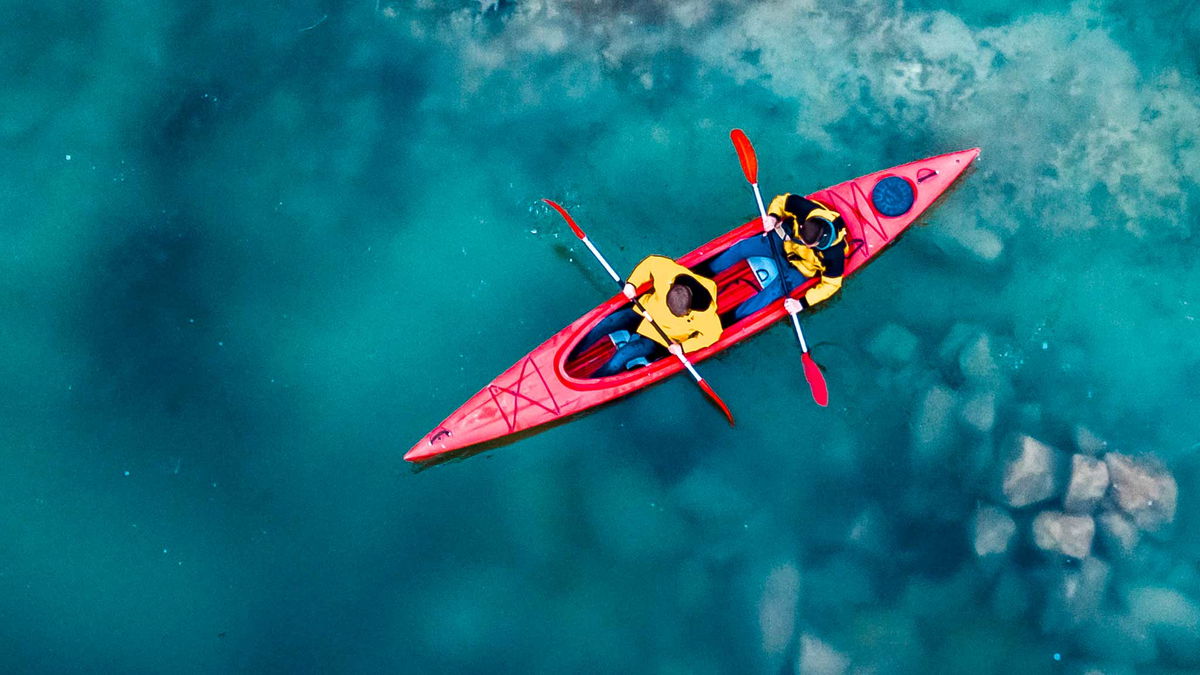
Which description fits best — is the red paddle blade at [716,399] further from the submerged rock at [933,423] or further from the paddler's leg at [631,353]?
the submerged rock at [933,423]

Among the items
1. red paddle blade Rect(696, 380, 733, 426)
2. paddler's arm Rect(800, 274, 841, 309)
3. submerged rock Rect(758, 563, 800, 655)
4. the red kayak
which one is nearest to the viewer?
paddler's arm Rect(800, 274, 841, 309)

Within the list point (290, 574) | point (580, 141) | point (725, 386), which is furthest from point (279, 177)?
point (725, 386)

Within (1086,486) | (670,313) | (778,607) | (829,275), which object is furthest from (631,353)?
(1086,486)

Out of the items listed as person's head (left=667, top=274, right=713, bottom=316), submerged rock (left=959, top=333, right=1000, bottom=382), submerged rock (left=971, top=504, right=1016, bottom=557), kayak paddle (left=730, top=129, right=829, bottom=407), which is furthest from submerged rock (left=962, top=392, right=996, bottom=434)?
person's head (left=667, top=274, right=713, bottom=316)

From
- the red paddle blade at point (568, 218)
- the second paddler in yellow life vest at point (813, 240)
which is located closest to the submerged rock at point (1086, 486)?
the second paddler in yellow life vest at point (813, 240)

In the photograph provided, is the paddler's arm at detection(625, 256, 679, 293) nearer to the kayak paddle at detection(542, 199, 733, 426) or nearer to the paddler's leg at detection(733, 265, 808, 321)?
the kayak paddle at detection(542, 199, 733, 426)
